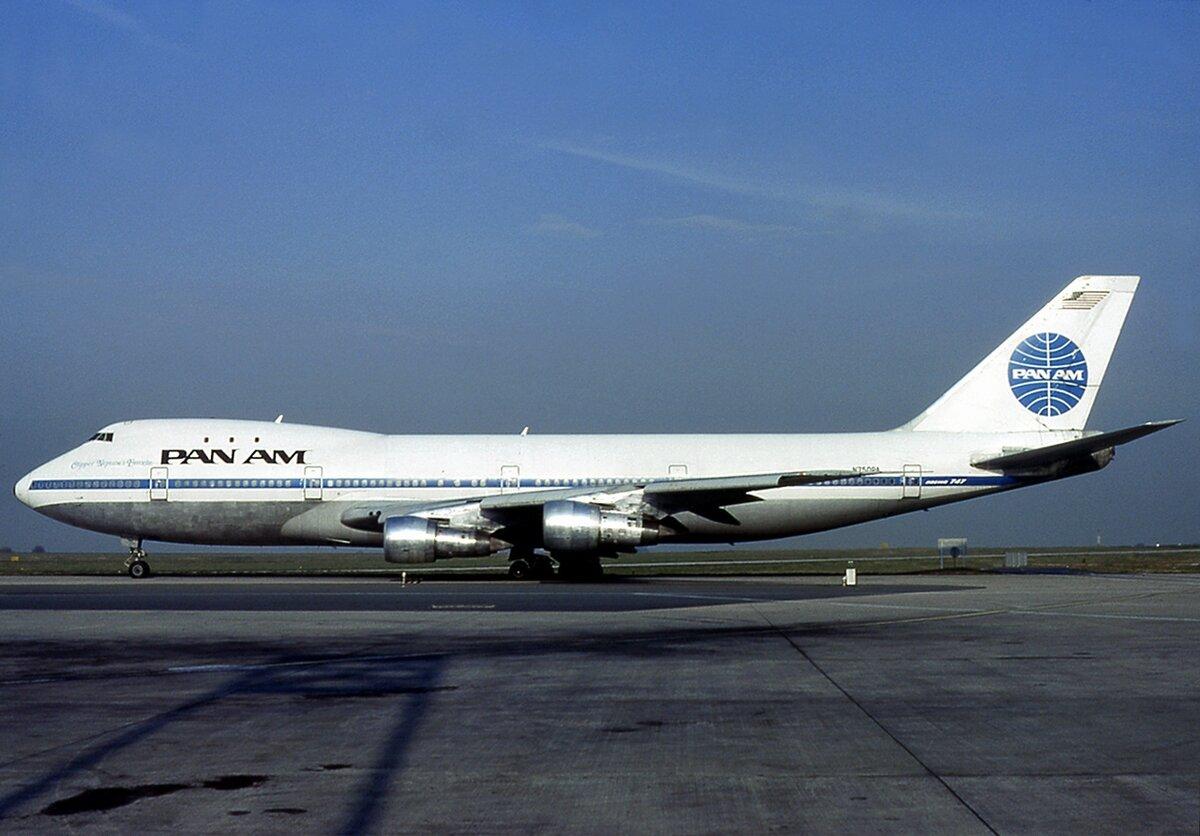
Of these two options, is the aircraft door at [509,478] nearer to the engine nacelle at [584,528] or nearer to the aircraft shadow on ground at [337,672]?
the engine nacelle at [584,528]

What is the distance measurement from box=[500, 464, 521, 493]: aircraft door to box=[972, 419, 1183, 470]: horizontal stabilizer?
41.9 feet

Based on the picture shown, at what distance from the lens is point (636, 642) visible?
17.0 m

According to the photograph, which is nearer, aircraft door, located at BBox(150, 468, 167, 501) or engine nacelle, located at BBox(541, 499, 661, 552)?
engine nacelle, located at BBox(541, 499, 661, 552)

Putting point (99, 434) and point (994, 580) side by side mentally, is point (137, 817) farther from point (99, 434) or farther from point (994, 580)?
point (99, 434)

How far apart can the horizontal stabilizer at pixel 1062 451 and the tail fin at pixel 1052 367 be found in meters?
1.62

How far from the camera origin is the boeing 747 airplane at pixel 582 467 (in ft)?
117

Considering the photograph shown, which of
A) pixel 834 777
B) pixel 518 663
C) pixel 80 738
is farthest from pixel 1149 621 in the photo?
pixel 80 738

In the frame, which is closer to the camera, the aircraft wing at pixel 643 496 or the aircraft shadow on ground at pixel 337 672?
the aircraft shadow on ground at pixel 337 672

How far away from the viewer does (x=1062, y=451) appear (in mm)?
33938

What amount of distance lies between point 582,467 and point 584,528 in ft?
13.5

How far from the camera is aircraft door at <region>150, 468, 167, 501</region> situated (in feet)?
121

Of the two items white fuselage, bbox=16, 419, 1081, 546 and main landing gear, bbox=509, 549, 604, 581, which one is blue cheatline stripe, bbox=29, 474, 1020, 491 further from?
main landing gear, bbox=509, 549, 604, 581

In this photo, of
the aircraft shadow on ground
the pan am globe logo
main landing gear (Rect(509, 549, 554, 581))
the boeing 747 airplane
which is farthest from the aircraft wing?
the aircraft shadow on ground

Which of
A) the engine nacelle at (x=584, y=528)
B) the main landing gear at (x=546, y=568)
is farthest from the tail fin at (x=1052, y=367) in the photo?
the main landing gear at (x=546, y=568)
